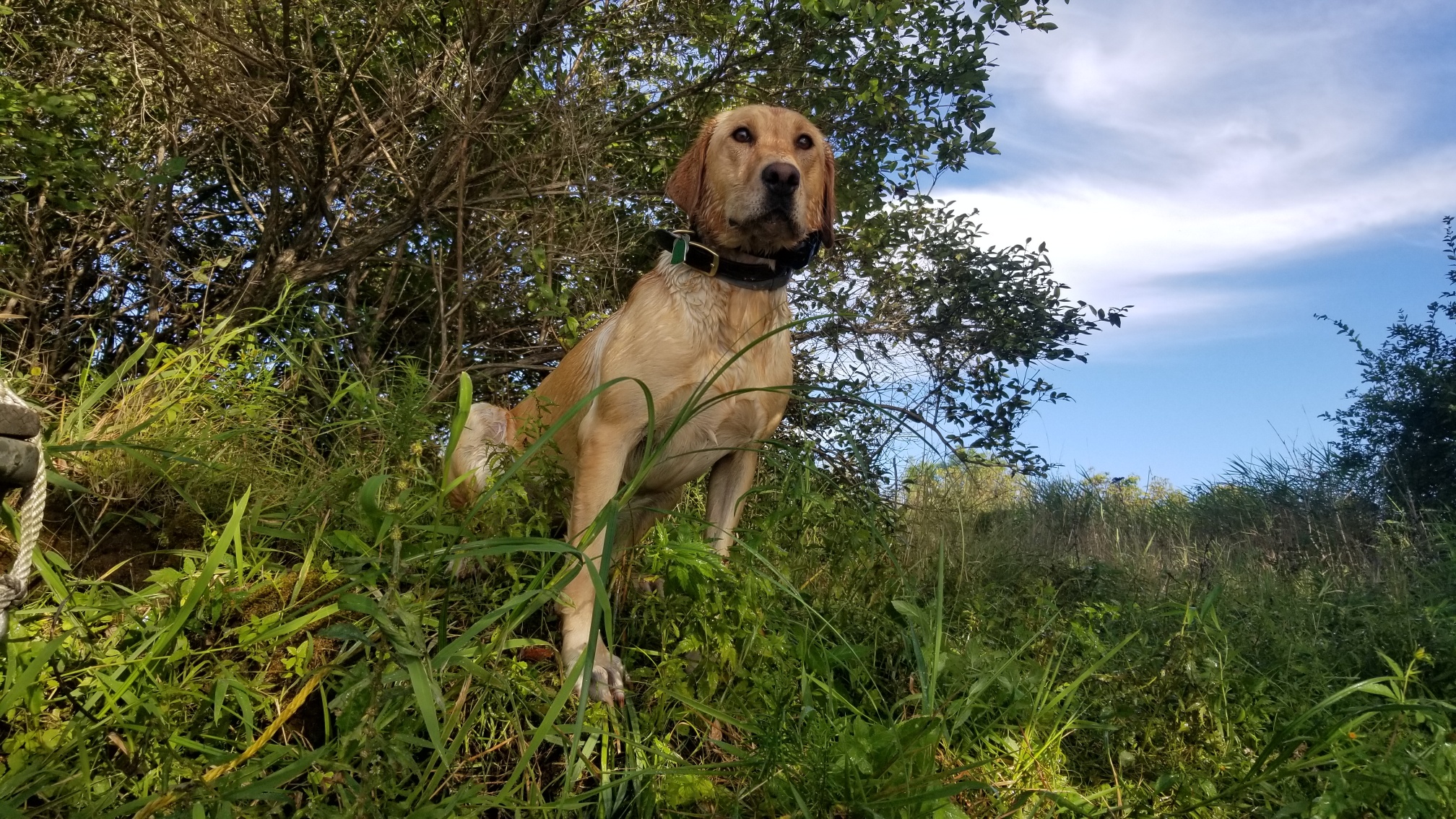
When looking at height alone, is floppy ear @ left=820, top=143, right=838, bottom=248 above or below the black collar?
above

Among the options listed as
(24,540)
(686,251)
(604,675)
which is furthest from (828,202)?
(24,540)

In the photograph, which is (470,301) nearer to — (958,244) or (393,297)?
(393,297)

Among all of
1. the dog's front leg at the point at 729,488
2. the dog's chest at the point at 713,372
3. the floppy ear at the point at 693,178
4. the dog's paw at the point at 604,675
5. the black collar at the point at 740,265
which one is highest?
the floppy ear at the point at 693,178

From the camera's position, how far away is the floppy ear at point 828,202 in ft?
10.9

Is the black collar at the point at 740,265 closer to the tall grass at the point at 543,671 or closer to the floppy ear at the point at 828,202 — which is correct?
the floppy ear at the point at 828,202

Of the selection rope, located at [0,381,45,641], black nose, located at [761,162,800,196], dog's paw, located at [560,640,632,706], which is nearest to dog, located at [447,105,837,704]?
black nose, located at [761,162,800,196]

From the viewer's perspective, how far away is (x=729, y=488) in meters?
2.95

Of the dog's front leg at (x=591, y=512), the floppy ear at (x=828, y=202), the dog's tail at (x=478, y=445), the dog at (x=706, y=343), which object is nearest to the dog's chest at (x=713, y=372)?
the dog at (x=706, y=343)

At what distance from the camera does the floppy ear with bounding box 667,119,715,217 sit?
10.5 feet

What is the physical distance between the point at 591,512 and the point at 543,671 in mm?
454

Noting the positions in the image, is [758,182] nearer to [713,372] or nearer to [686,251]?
[686,251]

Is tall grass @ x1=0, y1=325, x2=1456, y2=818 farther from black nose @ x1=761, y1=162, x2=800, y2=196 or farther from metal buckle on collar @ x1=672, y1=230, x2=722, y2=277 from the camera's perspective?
black nose @ x1=761, y1=162, x2=800, y2=196

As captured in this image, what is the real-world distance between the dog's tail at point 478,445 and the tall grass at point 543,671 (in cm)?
11

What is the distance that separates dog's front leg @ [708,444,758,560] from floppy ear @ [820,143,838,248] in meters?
0.88
